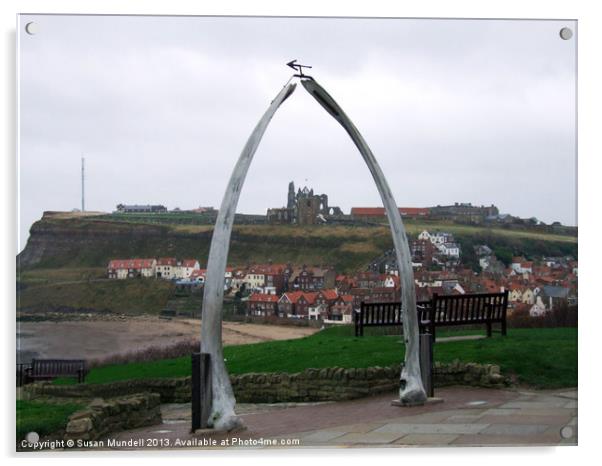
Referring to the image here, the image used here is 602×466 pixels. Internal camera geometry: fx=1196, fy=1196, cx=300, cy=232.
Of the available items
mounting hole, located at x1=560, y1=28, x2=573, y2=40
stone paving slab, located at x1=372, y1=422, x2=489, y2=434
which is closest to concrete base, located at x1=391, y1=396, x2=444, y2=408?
stone paving slab, located at x1=372, y1=422, x2=489, y2=434

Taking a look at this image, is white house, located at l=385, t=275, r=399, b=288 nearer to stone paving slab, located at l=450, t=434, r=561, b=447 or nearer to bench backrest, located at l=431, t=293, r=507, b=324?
bench backrest, located at l=431, t=293, r=507, b=324

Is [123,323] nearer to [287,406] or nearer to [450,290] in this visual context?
[287,406]

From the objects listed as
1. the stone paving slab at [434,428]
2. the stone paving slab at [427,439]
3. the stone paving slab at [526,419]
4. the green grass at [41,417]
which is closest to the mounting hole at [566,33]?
the stone paving slab at [526,419]

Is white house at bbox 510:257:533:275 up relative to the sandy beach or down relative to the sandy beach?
up

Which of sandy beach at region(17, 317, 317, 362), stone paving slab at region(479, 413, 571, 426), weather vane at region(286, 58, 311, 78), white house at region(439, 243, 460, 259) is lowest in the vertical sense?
stone paving slab at region(479, 413, 571, 426)

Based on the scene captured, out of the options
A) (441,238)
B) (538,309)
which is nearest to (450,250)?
(441,238)

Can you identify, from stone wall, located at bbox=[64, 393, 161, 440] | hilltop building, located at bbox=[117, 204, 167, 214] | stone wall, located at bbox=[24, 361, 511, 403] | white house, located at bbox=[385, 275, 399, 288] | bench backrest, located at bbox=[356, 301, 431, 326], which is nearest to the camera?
stone wall, located at bbox=[64, 393, 161, 440]

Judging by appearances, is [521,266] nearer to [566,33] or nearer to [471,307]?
[471,307]

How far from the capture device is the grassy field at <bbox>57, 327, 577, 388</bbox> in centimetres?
1344

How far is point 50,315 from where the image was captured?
43.1ft

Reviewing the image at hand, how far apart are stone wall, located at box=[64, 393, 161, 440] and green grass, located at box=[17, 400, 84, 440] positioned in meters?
0.13

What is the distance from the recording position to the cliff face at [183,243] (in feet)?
43.0

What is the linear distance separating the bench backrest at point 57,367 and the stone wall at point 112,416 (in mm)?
451

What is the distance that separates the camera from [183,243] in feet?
45.3
